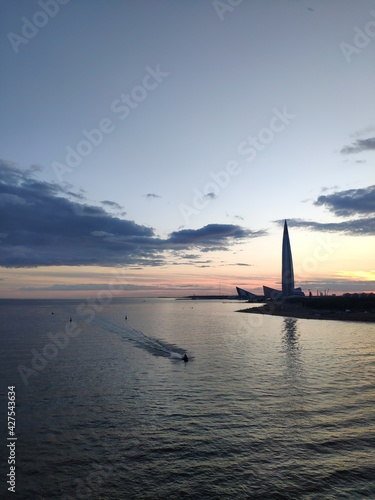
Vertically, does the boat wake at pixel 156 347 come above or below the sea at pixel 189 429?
below

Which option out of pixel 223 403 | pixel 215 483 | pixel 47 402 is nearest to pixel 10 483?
pixel 215 483

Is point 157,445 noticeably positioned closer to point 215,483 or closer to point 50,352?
point 215,483

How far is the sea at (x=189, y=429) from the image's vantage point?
2131cm

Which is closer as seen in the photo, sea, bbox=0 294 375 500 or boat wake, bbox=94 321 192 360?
sea, bbox=0 294 375 500

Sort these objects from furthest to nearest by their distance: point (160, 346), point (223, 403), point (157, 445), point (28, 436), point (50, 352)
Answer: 1. point (160, 346)
2. point (50, 352)
3. point (223, 403)
4. point (28, 436)
5. point (157, 445)

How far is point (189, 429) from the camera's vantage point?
29359 mm

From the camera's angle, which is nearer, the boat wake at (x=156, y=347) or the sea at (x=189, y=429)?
the sea at (x=189, y=429)

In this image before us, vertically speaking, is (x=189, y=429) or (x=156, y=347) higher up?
(x=189, y=429)

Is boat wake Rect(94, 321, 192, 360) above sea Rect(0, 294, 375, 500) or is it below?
below

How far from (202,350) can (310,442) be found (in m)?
44.3

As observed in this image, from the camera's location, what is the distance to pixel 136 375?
4878 centimetres

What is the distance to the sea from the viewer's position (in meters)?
21.3

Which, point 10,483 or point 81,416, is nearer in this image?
point 10,483

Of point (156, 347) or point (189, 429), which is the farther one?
point (156, 347)
